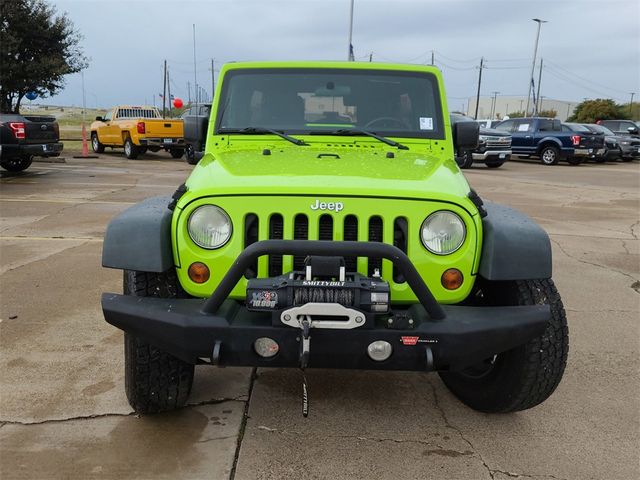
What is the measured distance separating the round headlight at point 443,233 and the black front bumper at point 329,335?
0.29m

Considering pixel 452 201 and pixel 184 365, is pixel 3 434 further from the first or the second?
pixel 452 201

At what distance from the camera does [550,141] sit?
2102 centimetres

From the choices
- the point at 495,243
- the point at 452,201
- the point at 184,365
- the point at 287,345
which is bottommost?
the point at 184,365

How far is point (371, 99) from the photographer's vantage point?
12.5 ft

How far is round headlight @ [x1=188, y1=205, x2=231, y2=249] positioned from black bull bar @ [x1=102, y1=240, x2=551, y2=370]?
0.29 metres

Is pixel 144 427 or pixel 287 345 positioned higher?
pixel 287 345

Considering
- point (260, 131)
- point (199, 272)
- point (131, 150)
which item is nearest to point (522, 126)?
point (131, 150)

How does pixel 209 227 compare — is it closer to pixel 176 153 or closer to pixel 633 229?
pixel 633 229

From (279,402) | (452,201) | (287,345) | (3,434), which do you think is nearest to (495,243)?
(452,201)

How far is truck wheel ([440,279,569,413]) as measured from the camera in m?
2.72

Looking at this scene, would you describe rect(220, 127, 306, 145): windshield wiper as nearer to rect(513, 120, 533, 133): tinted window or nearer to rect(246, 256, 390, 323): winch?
rect(246, 256, 390, 323): winch

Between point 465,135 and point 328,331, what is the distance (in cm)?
211

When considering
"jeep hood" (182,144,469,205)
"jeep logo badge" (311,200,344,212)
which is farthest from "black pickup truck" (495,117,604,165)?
"jeep logo badge" (311,200,344,212)

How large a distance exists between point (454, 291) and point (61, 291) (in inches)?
145
